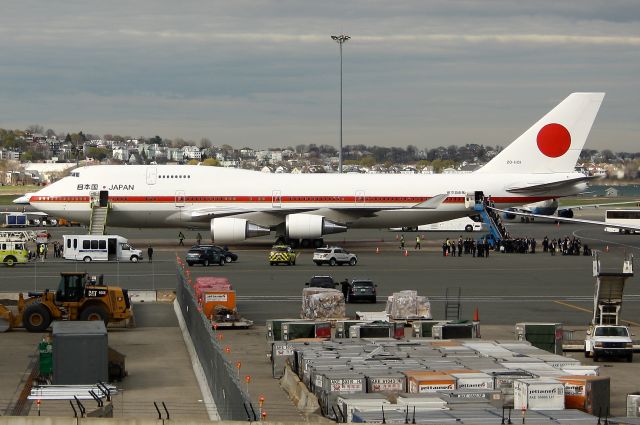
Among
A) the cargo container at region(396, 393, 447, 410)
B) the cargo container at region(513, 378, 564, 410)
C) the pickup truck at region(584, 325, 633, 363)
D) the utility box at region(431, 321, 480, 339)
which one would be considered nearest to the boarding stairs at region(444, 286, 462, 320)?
the utility box at region(431, 321, 480, 339)

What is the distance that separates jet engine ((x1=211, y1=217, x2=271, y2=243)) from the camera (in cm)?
8519

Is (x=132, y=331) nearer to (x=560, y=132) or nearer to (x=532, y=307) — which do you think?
(x=532, y=307)

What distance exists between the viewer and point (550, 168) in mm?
94750

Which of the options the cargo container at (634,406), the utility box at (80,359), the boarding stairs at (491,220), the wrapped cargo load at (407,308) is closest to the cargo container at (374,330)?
the wrapped cargo load at (407,308)

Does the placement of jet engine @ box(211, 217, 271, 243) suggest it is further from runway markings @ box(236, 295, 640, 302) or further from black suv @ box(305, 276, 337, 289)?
black suv @ box(305, 276, 337, 289)

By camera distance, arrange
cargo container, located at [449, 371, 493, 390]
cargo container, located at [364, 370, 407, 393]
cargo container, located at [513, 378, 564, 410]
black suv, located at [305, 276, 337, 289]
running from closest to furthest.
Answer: cargo container, located at [513, 378, 564, 410] → cargo container, located at [449, 371, 493, 390] → cargo container, located at [364, 370, 407, 393] → black suv, located at [305, 276, 337, 289]

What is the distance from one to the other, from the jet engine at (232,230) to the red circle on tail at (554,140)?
24.9 m

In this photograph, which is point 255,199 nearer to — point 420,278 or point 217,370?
point 420,278

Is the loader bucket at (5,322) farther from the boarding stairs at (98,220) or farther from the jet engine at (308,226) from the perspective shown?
the jet engine at (308,226)

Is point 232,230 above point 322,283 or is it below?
above

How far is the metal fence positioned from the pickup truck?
13653 millimetres

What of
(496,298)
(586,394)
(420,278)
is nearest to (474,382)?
(586,394)

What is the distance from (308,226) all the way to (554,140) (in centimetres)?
2291

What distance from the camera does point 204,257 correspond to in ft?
248
